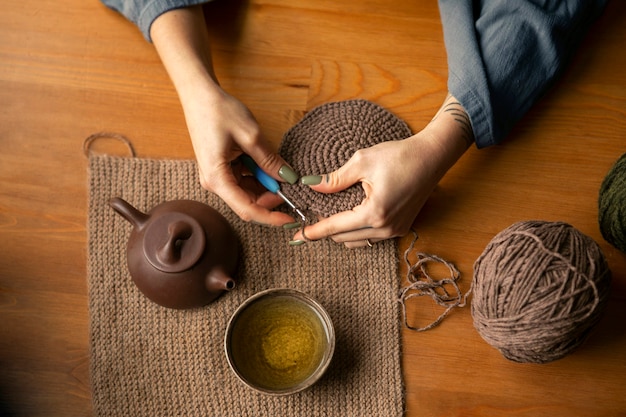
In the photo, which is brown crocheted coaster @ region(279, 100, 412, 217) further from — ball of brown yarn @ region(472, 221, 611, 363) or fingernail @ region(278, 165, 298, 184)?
ball of brown yarn @ region(472, 221, 611, 363)

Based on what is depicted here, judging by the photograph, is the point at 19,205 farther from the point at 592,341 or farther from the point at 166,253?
the point at 592,341

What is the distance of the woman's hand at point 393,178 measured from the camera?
2.06 ft

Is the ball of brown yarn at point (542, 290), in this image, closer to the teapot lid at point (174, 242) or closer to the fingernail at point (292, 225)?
the fingernail at point (292, 225)

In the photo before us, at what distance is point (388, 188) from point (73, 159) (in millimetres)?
418

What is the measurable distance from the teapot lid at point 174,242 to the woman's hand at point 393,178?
14 centimetres

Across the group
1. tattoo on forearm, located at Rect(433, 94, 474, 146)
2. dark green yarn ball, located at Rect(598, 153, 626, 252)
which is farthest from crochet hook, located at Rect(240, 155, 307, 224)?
dark green yarn ball, located at Rect(598, 153, 626, 252)

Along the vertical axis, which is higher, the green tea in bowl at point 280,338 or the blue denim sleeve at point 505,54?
the blue denim sleeve at point 505,54

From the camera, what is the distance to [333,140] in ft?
2.23

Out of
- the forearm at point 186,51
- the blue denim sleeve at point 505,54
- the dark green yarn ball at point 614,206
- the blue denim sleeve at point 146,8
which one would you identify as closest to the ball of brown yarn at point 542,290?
the dark green yarn ball at point 614,206

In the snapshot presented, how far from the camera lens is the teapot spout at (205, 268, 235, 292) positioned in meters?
0.62

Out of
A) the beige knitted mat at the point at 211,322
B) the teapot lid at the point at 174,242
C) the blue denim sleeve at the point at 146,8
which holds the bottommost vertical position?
the beige knitted mat at the point at 211,322

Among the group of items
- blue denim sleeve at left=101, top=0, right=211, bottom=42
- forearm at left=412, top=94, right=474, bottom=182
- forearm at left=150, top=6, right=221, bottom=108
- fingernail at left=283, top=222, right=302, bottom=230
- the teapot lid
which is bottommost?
fingernail at left=283, top=222, right=302, bottom=230

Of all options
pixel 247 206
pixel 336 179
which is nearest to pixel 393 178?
pixel 336 179

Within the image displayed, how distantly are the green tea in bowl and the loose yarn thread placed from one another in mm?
117
